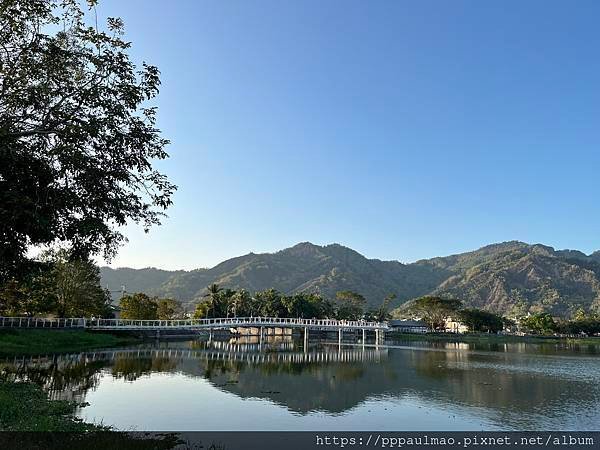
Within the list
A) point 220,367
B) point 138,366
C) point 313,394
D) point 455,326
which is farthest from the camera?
point 455,326

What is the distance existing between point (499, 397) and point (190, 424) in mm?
17500

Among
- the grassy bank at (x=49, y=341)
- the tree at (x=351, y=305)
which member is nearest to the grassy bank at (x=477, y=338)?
the tree at (x=351, y=305)

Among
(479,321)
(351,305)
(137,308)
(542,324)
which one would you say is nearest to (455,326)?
(479,321)

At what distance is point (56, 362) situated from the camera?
38.1 m

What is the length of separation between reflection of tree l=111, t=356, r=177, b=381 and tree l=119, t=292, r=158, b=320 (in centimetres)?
3412

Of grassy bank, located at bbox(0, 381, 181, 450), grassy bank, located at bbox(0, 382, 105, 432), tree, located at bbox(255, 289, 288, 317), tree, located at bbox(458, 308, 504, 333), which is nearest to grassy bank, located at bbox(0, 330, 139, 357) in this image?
grassy bank, located at bbox(0, 382, 105, 432)

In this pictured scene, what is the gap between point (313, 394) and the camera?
27.5 meters

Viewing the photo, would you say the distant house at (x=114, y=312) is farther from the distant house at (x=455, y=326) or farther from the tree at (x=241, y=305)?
the distant house at (x=455, y=326)

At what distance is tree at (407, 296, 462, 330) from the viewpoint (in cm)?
12475

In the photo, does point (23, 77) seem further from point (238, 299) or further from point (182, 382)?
point (238, 299)

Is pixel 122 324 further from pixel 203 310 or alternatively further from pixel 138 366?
pixel 203 310

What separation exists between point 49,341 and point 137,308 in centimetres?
3010

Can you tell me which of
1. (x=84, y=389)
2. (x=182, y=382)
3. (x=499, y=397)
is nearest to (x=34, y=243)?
(x=84, y=389)

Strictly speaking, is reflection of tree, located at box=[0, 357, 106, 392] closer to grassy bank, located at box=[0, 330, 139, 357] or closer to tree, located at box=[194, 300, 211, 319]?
grassy bank, located at box=[0, 330, 139, 357]
